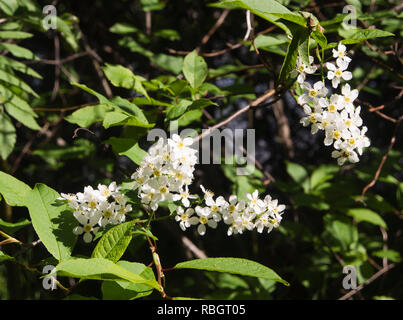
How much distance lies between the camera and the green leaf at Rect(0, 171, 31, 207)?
37.4 inches

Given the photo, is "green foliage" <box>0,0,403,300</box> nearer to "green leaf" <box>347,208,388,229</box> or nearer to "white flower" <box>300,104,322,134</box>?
"green leaf" <box>347,208,388,229</box>

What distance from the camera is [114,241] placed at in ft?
2.88

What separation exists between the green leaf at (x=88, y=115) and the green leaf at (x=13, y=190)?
30 centimetres

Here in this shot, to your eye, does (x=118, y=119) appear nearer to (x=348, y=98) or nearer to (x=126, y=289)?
(x=126, y=289)

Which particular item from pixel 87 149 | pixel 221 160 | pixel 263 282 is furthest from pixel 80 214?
pixel 263 282

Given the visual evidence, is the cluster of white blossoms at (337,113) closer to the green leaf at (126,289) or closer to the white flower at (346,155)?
the white flower at (346,155)

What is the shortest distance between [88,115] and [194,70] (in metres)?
0.37

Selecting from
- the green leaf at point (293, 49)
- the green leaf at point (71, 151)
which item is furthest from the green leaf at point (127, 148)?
the green leaf at point (71, 151)

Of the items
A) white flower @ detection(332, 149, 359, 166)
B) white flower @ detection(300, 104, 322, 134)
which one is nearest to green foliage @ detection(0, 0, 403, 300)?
white flower @ detection(300, 104, 322, 134)

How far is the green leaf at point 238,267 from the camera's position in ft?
2.66

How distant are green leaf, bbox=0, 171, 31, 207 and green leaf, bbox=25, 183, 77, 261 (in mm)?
35

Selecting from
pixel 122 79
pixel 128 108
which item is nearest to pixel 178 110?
pixel 128 108

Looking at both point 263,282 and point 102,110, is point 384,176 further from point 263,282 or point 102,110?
point 102,110

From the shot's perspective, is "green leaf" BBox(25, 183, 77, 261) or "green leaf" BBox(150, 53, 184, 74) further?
"green leaf" BBox(150, 53, 184, 74)
